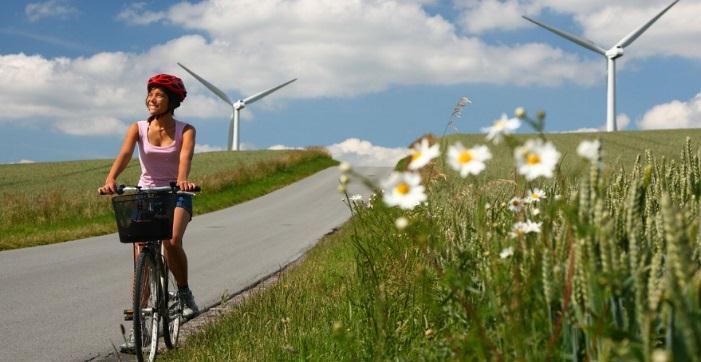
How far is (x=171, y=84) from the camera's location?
230 inches

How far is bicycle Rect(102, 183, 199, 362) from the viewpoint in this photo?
16.9 ft

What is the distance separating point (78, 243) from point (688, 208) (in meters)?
13.0

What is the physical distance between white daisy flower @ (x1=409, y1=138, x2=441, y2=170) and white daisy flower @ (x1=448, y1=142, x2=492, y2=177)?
0.05m

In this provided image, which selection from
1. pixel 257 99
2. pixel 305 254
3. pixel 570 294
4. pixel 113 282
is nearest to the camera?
pixel 570 294

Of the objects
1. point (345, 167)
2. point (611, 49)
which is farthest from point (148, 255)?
point (611, 49)

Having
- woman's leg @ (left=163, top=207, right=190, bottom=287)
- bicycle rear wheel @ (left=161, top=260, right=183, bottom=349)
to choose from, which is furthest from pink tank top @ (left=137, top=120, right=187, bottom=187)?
bicycle rear wheel @ (left=161, top=260, right=183, bottom=349)

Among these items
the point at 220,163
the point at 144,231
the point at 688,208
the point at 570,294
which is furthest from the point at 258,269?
the point at 220,163

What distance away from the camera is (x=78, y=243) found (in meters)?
14.6

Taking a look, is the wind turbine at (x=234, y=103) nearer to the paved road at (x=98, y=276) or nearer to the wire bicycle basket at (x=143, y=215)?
the paved road at (x=98, y=276)

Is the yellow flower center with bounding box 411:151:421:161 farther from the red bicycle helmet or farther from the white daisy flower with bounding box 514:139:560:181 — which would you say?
the red bicycle helmet

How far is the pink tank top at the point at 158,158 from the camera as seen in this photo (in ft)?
19.5

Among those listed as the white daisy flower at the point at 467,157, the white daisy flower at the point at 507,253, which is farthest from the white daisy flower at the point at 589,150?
the white daisy flower at the point at 507,253

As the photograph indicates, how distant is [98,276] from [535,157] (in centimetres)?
952

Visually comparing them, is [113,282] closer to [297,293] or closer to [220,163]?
[297,293]
